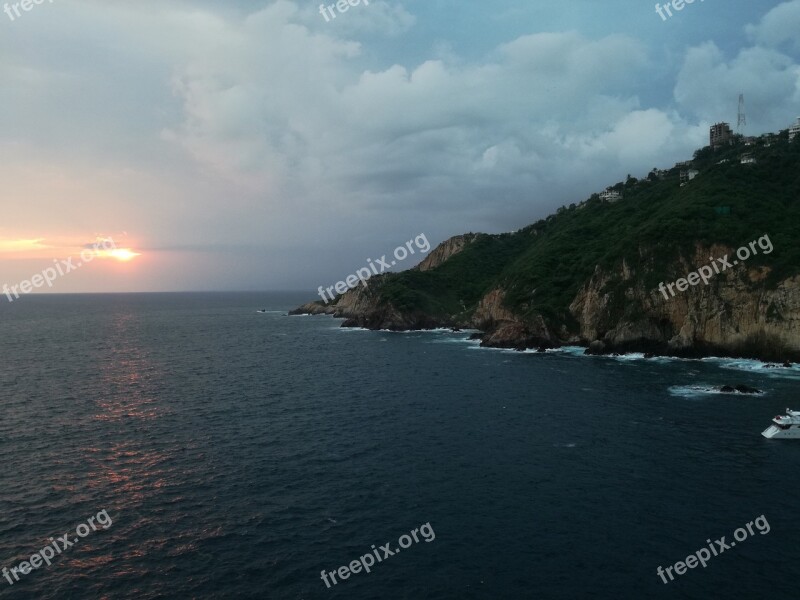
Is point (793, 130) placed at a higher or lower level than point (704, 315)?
higher

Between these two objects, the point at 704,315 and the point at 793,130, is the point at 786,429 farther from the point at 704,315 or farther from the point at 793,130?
the point at 793,130

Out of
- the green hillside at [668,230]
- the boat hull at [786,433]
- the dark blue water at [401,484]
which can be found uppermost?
the green hillside at [668,230]

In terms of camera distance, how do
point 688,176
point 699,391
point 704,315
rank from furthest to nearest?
point 688,176 < point 704,315 < point 699,391

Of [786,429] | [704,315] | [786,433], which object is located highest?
[704,315]

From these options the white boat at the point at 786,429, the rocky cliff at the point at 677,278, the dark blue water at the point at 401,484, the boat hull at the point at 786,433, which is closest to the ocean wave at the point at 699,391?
the dark blue water at the point at 401,484

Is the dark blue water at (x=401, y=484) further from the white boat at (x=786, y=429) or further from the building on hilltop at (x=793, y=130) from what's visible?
the building on hilltop at (x=793, y=130)

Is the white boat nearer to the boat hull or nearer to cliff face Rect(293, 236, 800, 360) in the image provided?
the boat hull

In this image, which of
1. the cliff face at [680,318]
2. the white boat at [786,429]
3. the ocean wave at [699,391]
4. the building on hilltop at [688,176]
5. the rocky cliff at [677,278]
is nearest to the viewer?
the white boat at [786,429]

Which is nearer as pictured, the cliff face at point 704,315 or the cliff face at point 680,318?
the cliff face at point 704,315

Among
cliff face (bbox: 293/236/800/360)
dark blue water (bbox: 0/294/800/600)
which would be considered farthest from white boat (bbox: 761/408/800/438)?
cliff face (bbox: 293/236/800/360)

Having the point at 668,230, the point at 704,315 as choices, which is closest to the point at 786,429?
the point at 704,315
